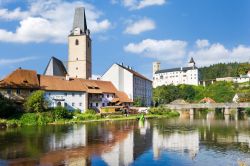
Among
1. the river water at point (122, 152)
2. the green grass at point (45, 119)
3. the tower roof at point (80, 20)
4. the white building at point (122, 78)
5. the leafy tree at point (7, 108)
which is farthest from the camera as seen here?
the tower roof at point (80, 20)

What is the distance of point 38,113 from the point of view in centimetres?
5684

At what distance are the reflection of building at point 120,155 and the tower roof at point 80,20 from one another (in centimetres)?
7168

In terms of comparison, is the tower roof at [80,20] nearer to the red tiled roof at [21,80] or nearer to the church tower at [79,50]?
the church tower at [79,50]

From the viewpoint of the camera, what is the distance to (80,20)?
98.6 meters

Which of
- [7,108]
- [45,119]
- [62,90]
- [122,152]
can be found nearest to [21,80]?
[62,90]

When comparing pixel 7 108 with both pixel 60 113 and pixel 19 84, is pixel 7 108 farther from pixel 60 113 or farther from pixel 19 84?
pixel 19 84

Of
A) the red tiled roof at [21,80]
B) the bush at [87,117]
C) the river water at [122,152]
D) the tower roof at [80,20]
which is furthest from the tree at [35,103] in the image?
the tower roof at [80,20]

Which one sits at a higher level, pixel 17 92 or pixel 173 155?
pixel 17 92

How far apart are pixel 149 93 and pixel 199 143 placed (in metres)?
86.5

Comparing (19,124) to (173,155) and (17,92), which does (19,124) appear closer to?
(17,92)

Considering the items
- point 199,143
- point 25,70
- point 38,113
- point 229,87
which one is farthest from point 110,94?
point 229,87

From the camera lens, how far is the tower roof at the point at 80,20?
320 ft

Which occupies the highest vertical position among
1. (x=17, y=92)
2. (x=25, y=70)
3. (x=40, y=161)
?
(x=25, y=70)

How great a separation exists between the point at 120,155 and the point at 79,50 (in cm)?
7507
